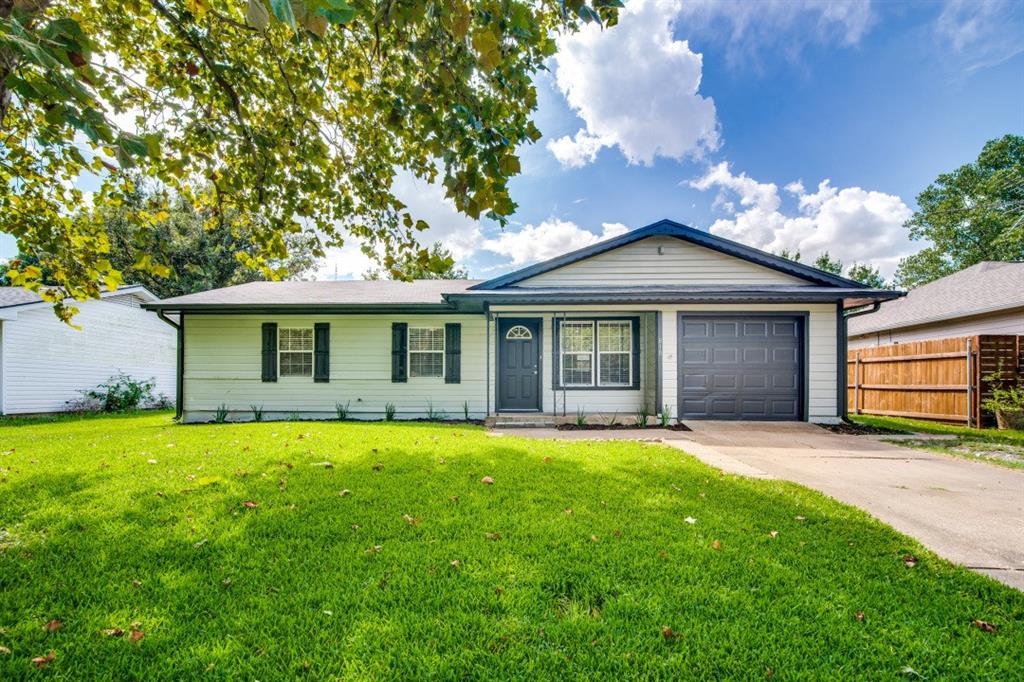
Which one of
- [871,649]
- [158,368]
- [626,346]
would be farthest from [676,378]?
[158,368]

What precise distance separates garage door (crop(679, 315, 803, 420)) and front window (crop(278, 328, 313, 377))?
8943 millimetres

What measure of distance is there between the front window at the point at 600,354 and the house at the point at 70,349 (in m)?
13.3

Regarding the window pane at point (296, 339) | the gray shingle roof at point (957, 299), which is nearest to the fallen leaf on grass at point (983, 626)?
the window pane at point (296, 339)

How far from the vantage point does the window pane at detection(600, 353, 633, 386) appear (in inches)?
391

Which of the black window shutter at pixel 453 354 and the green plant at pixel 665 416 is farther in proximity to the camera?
the black window shutter at pixel 453 354

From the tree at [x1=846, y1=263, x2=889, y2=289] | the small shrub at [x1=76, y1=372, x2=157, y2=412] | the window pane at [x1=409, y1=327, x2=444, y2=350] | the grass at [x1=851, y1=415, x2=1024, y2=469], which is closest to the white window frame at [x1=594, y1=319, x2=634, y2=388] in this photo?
the window pane at [x1=409, y1=327, x2=444, y2=350]

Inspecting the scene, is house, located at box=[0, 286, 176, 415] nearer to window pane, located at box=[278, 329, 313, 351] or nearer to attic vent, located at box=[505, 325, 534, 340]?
window pane, located at box=[278, 329, 313, 351]

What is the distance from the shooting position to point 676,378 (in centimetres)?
898

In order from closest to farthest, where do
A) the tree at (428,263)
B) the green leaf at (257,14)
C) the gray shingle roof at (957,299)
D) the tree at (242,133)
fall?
the green leaf at (257,14) < the tree at (428,263) < the tree at (242,133) < the gray shingle roof at (957,299)

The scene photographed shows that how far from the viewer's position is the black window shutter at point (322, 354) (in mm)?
10172

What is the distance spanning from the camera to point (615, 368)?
9.95m

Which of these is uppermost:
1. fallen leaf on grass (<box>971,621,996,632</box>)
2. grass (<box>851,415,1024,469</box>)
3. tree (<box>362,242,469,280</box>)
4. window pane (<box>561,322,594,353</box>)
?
tree (<box>362,242,469,280</box>)

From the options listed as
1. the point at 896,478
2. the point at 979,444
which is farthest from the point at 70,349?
the point at 979,444

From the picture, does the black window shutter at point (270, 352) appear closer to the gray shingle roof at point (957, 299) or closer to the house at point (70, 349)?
the house at point (70, 349)
